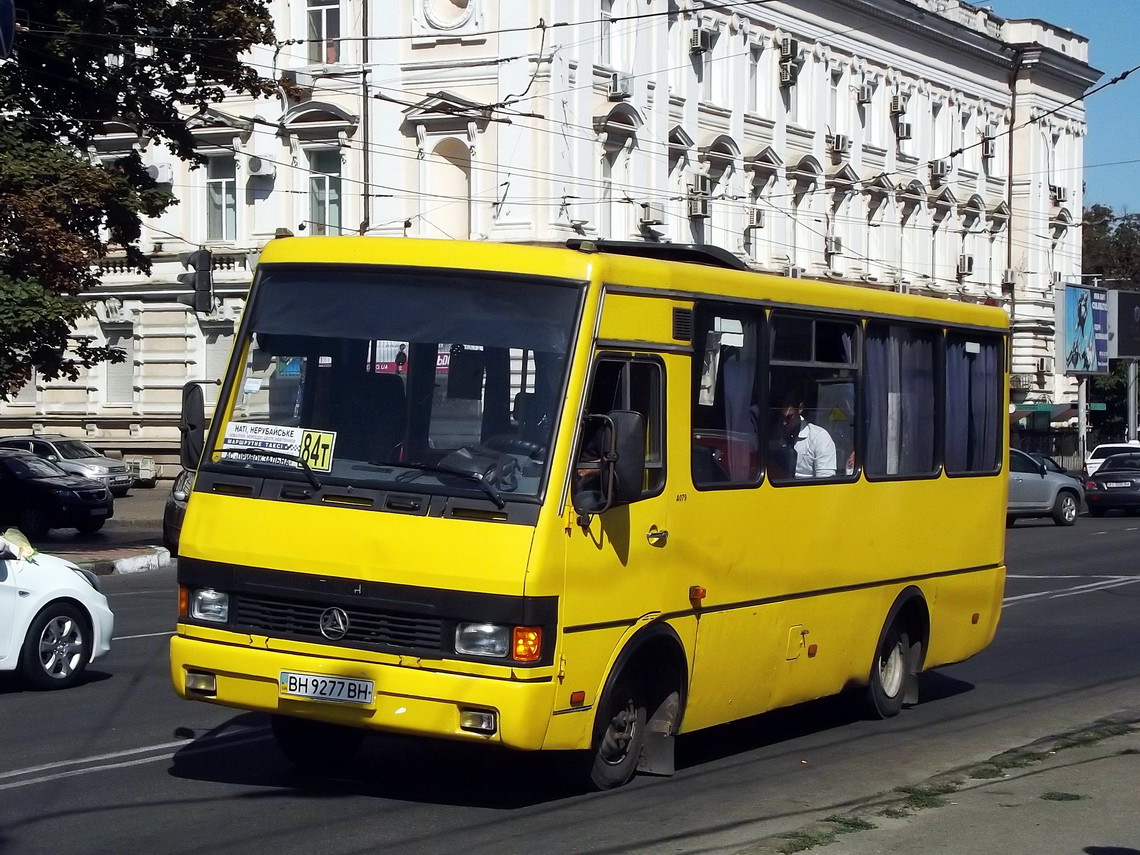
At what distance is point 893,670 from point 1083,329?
166ft

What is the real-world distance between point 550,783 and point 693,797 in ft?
2.39

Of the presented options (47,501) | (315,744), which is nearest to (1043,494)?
(47,501)

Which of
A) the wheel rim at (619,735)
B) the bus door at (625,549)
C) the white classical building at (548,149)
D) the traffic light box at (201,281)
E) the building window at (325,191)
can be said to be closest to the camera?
the bus door at (625,549)

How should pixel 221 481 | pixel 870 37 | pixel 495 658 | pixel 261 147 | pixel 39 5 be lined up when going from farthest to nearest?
1. pixel 870 37
2. pixel 261 147
3. pixel 39 5
4. pixel 221 481
5. pixel 495 658

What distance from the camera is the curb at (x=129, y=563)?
899 inches

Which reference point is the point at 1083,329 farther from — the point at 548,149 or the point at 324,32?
the point at 324,32

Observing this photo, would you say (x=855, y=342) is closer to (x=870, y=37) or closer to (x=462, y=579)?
(x=462, y=579)

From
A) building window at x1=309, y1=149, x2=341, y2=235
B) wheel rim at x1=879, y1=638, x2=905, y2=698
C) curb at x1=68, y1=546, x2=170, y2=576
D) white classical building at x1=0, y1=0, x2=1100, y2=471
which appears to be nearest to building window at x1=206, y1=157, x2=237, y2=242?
white classical building at x1=0, y1=0, x2=1100, y2=471

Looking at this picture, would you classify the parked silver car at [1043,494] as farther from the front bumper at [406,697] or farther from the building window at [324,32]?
the front bumper at [406,697]

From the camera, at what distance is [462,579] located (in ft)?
24.5

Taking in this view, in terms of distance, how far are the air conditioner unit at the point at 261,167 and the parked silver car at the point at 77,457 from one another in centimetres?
780

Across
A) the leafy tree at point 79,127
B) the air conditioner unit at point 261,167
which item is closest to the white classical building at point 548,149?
the air conditioner unit at point 261,167

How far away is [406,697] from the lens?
750 centimetres

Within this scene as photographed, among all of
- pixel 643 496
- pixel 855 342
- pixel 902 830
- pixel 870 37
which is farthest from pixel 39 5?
pixel 870 37
